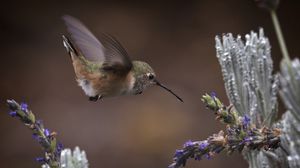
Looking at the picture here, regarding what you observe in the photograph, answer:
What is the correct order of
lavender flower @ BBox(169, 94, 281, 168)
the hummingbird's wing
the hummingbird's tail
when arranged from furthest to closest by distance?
1. the hummingbird's tail
2. the hummingbird's wing
3. lavender flower @ BBox(169, 94, 281, 168)

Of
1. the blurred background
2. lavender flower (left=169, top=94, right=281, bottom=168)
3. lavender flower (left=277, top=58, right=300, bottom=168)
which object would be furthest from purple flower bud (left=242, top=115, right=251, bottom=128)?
the blurred background

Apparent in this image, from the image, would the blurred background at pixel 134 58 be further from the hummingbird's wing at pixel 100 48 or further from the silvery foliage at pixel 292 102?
the silvery foliage at pixel 292 102

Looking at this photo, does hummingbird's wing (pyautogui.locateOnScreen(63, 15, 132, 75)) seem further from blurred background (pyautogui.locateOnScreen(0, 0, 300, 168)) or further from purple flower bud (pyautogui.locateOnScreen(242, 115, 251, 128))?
blurred background (pyautogui.locateOnScreen(0, 0, 300, 168))

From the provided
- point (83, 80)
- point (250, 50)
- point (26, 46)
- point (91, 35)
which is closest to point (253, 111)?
point (250, 50)

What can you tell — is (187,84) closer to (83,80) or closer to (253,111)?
(83,80)

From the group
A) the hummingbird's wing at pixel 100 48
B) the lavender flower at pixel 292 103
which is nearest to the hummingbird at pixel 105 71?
the hummingbird's wing at pixel 100 48

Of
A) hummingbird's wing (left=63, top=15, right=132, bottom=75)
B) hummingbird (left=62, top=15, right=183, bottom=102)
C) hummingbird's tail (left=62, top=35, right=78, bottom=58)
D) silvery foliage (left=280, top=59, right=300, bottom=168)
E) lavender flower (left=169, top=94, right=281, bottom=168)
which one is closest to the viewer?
silvery foliage (left=280, top=59, right=300, bottom=168)

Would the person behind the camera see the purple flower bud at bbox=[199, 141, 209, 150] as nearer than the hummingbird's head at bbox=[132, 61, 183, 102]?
Yes
